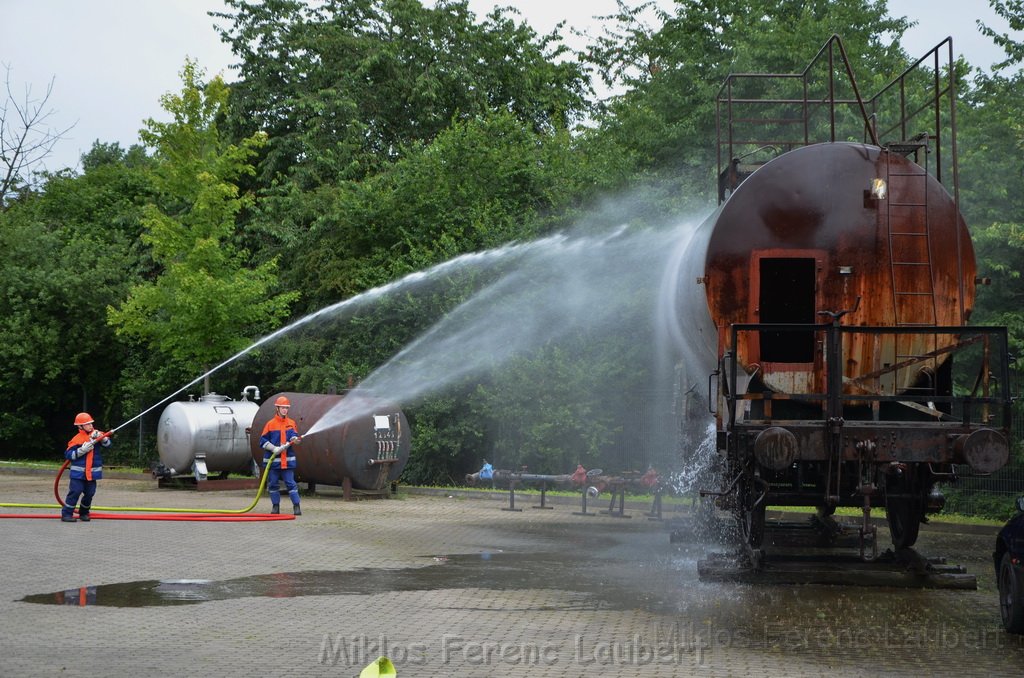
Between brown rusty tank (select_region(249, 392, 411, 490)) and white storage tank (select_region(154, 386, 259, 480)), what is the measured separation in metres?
2.85

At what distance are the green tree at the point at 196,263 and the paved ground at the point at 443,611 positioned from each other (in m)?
11.4

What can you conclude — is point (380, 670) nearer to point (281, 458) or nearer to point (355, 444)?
point (281, 458)

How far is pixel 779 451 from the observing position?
1086 centimetres

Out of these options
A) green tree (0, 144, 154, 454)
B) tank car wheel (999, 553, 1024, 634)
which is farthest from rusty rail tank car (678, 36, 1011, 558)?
green tree (0, 144, 154, 454)

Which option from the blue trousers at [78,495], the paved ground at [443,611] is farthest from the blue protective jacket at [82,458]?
the paved ground at [443,611]

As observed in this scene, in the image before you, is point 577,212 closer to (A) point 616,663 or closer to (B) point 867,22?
(B) point 867,22

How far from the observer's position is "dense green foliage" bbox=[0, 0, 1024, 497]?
24188mm

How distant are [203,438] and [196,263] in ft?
17.2

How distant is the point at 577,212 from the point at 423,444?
5972 millimetres

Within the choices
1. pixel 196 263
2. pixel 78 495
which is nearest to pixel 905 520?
pixel 78 495

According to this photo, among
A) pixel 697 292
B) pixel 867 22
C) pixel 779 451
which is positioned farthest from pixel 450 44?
pixel 779 451

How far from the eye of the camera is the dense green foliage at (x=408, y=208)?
2419cm

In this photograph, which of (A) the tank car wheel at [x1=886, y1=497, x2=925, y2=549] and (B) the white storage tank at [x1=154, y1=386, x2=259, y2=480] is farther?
(B) the white storage tank at [x1=154, y1=386, x2=259, y2=480]

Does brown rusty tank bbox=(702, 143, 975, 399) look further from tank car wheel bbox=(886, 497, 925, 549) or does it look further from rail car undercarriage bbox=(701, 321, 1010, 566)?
tank car wheel bbox=(886, 497, 925, 549)
